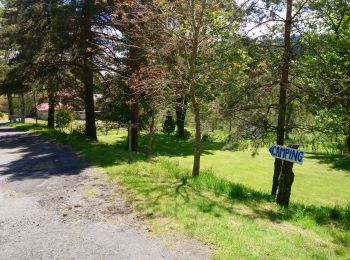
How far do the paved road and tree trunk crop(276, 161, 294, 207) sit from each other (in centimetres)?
352

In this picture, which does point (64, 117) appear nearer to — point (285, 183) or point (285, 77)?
point (285, 77)

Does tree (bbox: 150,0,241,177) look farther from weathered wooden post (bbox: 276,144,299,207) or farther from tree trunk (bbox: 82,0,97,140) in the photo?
tree trunk (bbox: 82,0,97,140)

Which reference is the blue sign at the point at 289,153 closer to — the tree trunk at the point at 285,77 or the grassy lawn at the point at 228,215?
the grassy lawn at the point at 228,215

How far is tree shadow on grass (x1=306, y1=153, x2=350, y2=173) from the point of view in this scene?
22.1 m

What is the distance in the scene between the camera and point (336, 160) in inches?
964

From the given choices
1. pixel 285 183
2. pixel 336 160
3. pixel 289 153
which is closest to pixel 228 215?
pixel 289 153

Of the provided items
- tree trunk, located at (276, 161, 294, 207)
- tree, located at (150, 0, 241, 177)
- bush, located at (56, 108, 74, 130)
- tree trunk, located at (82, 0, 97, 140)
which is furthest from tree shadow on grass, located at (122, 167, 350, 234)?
bush, located at (56, 108, 74, 130)

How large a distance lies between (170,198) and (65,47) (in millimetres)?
14235

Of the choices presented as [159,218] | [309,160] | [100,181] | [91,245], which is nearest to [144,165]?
[100,181]

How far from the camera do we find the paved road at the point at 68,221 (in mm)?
4781

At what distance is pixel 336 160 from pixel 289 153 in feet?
63.7

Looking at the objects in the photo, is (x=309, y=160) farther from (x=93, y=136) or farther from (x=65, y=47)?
(x=65, y=47)

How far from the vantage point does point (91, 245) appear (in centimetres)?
498

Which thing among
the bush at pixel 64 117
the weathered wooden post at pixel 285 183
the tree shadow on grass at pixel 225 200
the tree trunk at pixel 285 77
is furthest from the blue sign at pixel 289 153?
the bush at pixel 64 117
